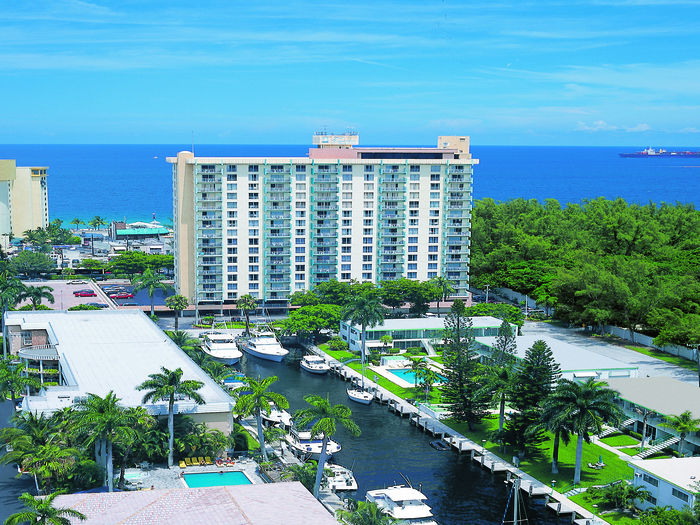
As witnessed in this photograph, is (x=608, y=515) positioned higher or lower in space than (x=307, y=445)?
lower

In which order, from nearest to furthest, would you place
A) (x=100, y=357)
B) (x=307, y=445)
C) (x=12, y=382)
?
1. (x=307, y=445)
2. (x=12, y=382)
3. (x=100, y=357)

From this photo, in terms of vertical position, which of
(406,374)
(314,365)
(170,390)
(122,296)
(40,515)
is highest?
(170,390)

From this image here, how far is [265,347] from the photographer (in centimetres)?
10119

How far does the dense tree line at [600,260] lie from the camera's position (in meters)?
102

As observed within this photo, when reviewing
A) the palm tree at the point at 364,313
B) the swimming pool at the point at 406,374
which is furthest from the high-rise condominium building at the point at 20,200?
the swimming pool at the point at 406,374

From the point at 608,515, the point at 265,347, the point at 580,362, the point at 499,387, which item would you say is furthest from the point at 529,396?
the point at 265,347

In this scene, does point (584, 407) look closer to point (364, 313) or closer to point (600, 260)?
point (364, 313)

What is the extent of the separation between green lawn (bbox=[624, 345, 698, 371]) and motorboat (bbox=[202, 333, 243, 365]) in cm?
4618

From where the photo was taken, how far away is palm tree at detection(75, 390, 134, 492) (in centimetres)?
5388

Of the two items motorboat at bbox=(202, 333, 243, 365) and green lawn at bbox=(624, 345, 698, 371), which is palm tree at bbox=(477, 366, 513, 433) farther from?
motorboat at bbox=(202, 333, 243, 365)

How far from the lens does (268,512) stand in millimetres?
48094

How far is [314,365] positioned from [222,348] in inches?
453

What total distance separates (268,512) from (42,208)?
158 metres

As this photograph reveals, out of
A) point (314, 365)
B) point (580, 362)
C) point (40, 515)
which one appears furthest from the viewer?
point (314, 365)
